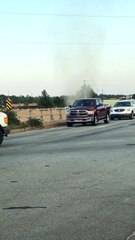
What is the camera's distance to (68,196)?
7.91 metres

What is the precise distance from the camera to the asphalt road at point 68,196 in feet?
19.4

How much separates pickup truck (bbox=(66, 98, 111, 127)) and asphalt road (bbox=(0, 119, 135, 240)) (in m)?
17.9

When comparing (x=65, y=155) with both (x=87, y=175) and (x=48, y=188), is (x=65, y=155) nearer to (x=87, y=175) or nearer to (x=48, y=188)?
(x=87, y=175)

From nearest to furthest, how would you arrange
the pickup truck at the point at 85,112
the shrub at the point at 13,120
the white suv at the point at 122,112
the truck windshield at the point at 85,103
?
the shrub at the point at 13,120, the pickup truck at the point at 85,112, the truck windshield at the point at 85,103, the white suv at the point at 122,112

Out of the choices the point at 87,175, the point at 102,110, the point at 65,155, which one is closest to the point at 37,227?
the point at 87,175

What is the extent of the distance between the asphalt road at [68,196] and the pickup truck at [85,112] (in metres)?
17.9

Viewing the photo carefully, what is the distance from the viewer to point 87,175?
9977 mm

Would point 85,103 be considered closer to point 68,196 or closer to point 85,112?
point 85,112

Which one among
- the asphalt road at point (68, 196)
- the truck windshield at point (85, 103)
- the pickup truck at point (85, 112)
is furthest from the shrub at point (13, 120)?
the asphalt road at point (68, 196)

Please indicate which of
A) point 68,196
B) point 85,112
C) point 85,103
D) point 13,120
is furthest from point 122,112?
point 68,196

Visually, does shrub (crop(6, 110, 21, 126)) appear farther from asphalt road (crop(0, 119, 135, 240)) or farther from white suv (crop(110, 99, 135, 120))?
asphalt road (crop(0, 119, 135, 240))

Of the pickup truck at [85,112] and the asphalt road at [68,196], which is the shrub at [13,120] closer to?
the pickup truck at [85,112]

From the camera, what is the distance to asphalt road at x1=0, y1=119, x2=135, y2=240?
5.92 metres

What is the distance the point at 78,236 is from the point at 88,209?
1.35 m
